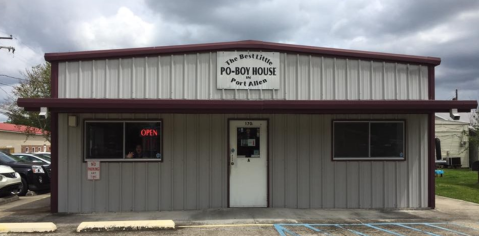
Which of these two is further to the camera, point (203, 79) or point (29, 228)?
point (203, 79)

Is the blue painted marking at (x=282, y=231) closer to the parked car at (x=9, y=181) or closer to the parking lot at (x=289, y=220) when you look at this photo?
the parking lot at (x=289, y=220)

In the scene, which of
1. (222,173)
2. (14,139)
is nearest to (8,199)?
(222,173)

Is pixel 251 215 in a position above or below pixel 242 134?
below

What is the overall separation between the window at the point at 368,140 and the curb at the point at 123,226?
4.58 meters

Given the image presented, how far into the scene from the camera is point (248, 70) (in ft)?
30.0

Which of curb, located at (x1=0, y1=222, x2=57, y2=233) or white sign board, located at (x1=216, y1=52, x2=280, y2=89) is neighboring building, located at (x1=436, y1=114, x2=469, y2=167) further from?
curb, located at (x1=0, y1=222, x2=57, y2=233)

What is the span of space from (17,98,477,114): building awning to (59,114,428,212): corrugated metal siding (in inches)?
33.6

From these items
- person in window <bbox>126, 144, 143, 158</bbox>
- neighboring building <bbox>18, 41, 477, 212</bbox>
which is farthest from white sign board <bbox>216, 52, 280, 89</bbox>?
person in window <bbox>126, 144, 143, 158</bbox>

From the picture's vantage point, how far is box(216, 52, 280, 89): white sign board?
907cm

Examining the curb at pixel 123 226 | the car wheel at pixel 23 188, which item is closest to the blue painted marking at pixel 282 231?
the curb at pixel 123 226

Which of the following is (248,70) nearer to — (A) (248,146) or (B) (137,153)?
(A) (248,146)

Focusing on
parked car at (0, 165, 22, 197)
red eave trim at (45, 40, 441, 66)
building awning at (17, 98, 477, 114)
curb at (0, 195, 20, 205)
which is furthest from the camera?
parked car at (0, 165, 22, 197)

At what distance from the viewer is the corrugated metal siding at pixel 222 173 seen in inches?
354

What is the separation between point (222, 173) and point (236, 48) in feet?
10.1
